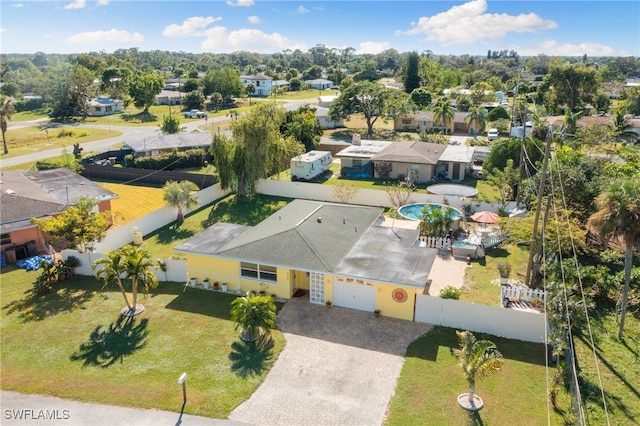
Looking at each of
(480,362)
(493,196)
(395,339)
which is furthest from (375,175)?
(480,362)

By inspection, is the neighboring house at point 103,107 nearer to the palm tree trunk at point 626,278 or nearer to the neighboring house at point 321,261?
the neighboring house at point 321,261

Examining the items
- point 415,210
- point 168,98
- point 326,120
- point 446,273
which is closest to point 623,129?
point 415,210

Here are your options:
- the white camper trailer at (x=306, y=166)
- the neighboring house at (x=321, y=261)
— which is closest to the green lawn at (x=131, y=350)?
the neighboring house at (x=321, y=261)

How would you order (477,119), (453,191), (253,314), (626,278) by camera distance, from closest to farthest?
(626,278) → (253,314) → (453,191) → (477,119)

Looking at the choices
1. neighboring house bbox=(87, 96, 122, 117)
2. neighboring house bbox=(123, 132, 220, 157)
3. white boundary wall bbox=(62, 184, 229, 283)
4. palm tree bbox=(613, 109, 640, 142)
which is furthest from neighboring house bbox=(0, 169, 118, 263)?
palm tree bbox=(613, 109, 640, 142)

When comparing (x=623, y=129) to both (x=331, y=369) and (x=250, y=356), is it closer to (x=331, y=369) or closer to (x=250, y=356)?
(x=331, y=369)

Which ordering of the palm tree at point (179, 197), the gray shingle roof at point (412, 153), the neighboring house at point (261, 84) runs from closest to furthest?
1. the palm tree at point (179, 197)
2. the gray shingle roof at point (412, 153)
3. the neighboring house at point (261, 84)

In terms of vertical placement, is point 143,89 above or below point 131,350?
above
